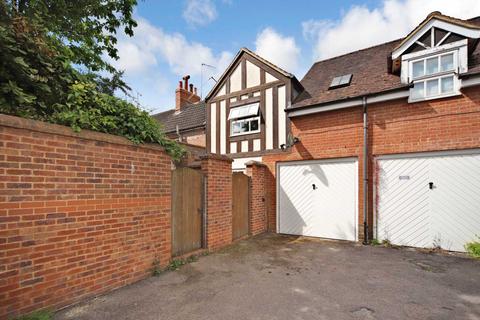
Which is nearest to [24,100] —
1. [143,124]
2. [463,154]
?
[143,124]

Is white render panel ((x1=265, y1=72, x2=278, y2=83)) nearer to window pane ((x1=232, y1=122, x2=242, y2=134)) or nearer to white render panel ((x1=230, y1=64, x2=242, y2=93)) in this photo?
white render panel ((x1=230, y1=64, x2=242, y2=93))

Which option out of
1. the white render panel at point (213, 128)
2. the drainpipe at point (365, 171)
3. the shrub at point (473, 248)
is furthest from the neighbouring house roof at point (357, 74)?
the shrub at point (473, 248)

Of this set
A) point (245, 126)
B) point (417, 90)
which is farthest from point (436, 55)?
point (245, 126)

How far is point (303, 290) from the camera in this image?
11.9ft

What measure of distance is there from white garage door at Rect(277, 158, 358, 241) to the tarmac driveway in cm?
163

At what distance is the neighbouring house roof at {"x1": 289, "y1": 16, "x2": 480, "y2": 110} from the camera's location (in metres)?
6.65

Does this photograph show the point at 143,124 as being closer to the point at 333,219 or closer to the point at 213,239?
the point at 213,239

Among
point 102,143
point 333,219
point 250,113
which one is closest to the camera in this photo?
point 102,143

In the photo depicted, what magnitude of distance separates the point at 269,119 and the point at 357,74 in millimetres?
3364

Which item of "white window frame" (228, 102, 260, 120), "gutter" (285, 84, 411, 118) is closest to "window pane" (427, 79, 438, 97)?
"gutter" (285, 84, 411, 118)

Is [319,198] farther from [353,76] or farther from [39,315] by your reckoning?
[39,315]

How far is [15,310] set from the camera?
2.55 metres

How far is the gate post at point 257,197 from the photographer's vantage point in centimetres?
752

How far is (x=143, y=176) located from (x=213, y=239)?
2.51 metres
